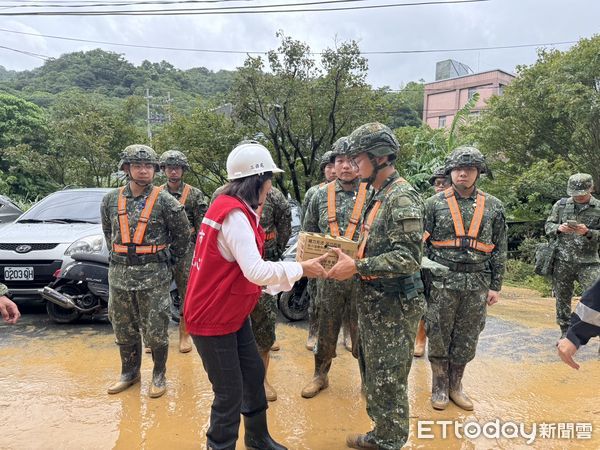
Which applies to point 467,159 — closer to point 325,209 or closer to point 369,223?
point 325,209

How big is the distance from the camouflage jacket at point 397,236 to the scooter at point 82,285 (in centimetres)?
358

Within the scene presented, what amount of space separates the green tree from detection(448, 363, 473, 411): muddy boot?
7527 millimetres

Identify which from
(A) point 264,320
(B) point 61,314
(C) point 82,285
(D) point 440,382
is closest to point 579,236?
(D) point 440,382

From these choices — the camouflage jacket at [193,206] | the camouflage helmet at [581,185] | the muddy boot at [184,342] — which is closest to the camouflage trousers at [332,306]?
the muddy boot at [184,342]

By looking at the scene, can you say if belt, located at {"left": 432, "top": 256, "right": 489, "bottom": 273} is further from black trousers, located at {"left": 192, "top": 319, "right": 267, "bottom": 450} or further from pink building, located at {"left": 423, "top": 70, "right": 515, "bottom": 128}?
pink building, located at {"left": 423, "top": 70, "right": 515, "bottom": 128}

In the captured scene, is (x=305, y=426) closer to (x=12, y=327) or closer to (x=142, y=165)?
(x=142, y=165)

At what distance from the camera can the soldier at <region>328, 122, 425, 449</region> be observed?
8.16ft

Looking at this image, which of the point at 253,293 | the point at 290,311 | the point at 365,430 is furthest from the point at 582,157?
the point at 253,293

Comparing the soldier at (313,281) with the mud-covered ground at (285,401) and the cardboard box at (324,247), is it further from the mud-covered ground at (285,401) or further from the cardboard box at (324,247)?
the cardboard box at (324,247)

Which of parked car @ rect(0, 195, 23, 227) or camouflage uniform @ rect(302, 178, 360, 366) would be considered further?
parked car @ rect(0, 195, 23, 227)

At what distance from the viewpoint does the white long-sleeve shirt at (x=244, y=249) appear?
2.27 meters

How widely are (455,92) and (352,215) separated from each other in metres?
39.6

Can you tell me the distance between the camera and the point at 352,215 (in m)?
3.64

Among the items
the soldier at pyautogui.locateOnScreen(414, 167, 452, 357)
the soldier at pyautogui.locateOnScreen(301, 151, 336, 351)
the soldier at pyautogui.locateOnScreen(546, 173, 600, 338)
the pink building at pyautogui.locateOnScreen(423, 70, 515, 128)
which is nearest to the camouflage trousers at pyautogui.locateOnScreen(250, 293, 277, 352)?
the soldier at pyautogui.locateOnScreen(301, 151, 336, 351)
